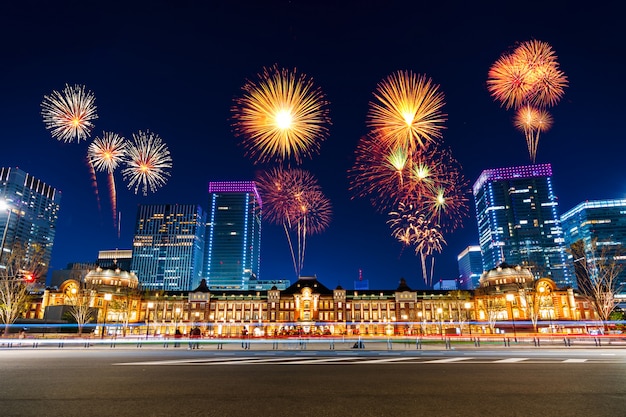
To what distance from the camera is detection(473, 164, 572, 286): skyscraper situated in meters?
175

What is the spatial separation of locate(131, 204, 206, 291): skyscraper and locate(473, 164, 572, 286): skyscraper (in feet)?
499

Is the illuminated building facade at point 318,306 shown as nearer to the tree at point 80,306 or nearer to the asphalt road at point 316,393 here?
the tree at point 80,306

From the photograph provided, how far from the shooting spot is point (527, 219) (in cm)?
17888

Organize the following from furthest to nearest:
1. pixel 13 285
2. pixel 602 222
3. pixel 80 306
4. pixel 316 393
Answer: pixel 602 222, pixel 80 306, pixel 13 285, pixel 316 393

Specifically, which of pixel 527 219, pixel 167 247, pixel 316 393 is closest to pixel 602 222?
pixel 527 219

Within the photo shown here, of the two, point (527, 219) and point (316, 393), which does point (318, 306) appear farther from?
point (527, 219)

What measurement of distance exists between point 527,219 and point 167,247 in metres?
179

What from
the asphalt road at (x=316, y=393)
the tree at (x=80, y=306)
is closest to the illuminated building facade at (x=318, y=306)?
the tree at (x=80, y=306)

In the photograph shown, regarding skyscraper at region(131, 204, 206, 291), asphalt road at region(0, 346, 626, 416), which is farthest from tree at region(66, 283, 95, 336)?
skyscraper at region(131, 204, 206, 291)

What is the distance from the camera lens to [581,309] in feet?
327

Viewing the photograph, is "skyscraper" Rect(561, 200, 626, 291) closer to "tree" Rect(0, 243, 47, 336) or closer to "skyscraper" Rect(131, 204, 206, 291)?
"skyscraper" Rect(131, 204, 206, 291)

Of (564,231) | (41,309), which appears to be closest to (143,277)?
(41,309)

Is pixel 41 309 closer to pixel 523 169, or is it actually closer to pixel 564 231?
pixel 523 169

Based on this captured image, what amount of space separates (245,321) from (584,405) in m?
108
